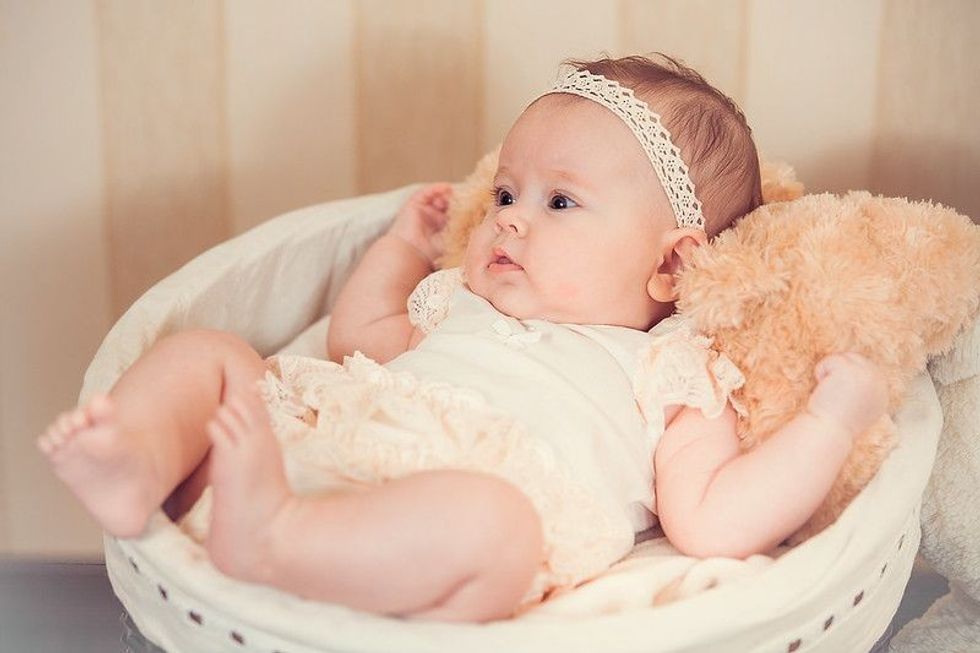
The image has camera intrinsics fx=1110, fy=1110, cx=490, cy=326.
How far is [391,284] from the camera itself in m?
1.30

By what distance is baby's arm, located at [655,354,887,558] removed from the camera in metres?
0.90

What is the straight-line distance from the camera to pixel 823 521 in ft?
3.21

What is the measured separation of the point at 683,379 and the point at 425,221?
0.48m

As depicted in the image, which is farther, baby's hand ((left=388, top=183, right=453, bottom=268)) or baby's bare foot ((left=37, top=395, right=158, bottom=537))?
baby's hand ((left=388, top=183, right=453, bottom=268))

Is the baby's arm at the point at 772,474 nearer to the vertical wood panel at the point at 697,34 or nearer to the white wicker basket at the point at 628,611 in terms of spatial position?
the white wicker basket at the point at 628,611

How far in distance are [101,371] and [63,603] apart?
28.9 inches

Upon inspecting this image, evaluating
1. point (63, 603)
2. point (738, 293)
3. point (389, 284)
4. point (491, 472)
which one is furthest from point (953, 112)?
point (63, 603)

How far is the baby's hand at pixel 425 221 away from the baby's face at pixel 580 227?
26 centimetres

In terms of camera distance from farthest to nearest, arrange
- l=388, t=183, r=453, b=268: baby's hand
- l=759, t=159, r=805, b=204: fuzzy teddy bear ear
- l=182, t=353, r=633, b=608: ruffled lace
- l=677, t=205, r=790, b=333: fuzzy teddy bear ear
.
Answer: l=388, t=183, r=453, b=268: baby's hand → l=759, t=159, r=805, b=204: fuzzy teddy bear ear → l=677, t=205, r=790, b=333: fuzzy teddy bear ear → l=182, t=353, r=633, b=608: ruffled lace

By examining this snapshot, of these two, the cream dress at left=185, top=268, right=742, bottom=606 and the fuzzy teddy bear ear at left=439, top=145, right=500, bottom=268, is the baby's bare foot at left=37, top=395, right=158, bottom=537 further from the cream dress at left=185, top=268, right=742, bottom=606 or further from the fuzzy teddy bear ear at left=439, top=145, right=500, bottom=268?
the fuzzy teddy bear ear at left=439, top=145, right=500, bottom=268

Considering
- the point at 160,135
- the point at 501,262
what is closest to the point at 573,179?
the point at 501,262

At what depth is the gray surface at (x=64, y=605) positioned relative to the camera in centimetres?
137

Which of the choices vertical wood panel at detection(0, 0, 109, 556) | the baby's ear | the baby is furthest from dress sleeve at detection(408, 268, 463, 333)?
vertical wood panel at detection(0, 0, 109, 556)

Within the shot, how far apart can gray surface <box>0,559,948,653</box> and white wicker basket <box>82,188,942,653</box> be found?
372mm
